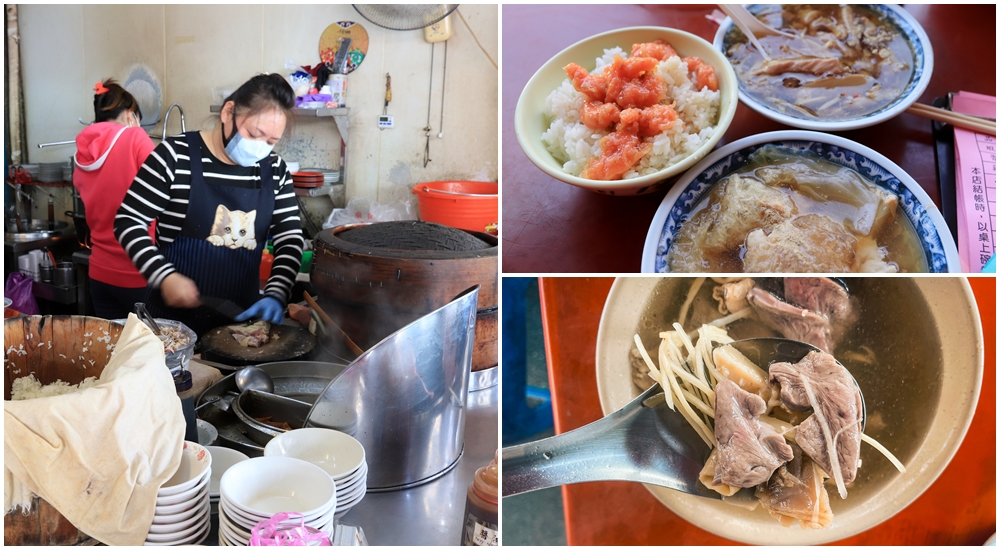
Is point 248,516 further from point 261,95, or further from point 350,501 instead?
point 261,95

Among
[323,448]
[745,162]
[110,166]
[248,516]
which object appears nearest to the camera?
[248,516]

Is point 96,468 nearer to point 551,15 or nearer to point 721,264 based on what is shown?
point 721,264

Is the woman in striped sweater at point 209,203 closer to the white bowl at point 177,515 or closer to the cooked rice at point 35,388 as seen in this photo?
the cooked rice at point 35,388

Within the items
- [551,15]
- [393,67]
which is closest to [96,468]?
[393,67]

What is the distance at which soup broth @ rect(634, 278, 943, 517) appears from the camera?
1229 mm

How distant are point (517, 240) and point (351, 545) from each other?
745mm

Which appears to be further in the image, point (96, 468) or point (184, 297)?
point (184, 297)

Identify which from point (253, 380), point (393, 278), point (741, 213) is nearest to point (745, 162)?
point (741, 213)

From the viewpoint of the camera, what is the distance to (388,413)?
1.27 meters

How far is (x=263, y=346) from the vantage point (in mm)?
1551

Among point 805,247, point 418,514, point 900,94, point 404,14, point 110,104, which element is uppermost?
point 404,14

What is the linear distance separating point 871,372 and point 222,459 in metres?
1.43

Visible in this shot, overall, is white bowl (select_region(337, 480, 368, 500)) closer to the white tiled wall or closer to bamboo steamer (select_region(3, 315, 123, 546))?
bamboo steamer (select_region(3, 315, 123, 546))

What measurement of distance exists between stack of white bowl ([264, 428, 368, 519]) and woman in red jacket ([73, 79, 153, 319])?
561 mm
